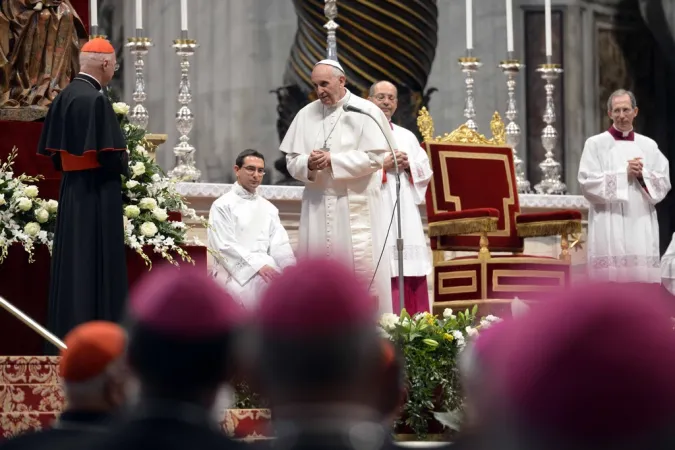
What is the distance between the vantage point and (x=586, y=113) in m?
14.0

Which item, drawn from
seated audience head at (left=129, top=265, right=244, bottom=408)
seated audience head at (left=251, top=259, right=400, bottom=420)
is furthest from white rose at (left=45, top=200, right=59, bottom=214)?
seated audience head at (left=251, top=259, right=400, bottom=420)

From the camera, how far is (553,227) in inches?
401

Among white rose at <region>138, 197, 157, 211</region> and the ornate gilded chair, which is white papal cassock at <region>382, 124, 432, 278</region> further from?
white rose at <region>138, 197, 157, 211</region>

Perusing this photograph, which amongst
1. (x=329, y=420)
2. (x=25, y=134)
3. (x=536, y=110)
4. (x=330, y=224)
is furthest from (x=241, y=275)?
(x=329, y=420)

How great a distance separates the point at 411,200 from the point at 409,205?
0.17 ft

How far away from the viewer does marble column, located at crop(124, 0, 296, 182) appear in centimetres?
1300

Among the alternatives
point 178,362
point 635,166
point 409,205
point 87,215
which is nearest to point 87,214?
point 87,215

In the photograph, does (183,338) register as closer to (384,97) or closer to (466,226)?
(466,226)

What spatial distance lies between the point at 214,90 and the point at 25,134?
16.9ft

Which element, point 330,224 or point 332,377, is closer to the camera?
point 332,377

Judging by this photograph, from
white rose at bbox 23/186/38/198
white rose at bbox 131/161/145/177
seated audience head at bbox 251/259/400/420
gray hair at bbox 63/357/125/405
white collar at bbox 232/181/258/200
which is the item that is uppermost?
white rose at bbox 131/161/145/177

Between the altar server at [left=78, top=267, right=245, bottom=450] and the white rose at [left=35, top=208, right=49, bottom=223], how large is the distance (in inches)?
235

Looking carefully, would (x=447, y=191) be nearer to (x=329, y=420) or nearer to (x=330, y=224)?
(x=330, y=224)

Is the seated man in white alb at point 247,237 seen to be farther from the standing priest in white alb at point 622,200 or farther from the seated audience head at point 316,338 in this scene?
the seated audience head at point 316,338
